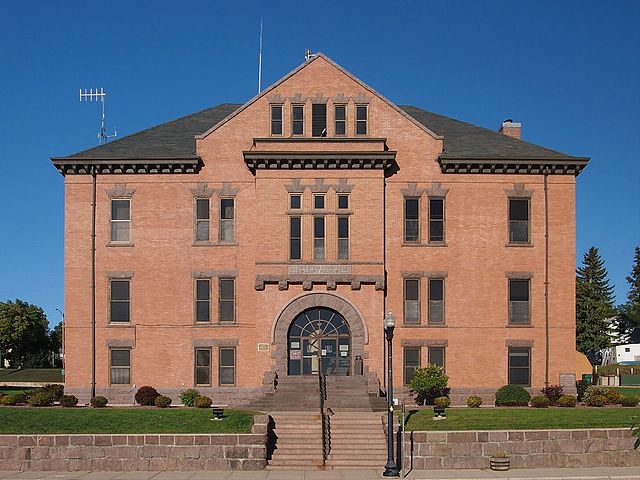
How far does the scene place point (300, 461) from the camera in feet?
99.4

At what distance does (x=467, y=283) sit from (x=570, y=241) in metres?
5.34

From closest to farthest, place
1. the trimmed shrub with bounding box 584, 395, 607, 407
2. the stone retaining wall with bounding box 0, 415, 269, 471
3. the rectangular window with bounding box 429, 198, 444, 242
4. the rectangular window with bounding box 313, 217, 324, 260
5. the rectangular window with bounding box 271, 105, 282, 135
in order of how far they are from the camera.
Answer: the stone retaining wall with bounding box 0, 415, 269, 471 < the trimmed shrub with bounding box 584, 395, 607, 407 < the rectangular window with bounding box 313, 217, 324, 260 < the rectangular window with bounding box 429, 198, 444, 242 < the rectangular window with bounding box 271, 105, 282, 135

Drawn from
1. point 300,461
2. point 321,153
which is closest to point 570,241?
point 321,153

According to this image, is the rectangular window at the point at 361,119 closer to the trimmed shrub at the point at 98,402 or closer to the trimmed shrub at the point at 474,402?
the trimmed shrub at the point at 474,402

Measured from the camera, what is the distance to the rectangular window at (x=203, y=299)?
41469 mm

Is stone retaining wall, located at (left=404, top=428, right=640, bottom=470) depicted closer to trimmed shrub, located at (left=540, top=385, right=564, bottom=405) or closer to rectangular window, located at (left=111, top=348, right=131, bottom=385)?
trimmed shrub, located at (left=540, top=385, right=564, bottom=405)

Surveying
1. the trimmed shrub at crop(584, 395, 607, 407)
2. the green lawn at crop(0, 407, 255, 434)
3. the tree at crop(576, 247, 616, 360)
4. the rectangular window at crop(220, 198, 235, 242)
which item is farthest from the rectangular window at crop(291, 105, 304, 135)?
the tree at crop(576, 247, 616, 360)

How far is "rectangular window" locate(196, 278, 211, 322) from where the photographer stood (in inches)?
1633

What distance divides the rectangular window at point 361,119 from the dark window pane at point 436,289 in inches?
305

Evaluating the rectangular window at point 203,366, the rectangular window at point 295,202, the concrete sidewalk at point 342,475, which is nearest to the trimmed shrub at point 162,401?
→ the rectangular window at point 203,366

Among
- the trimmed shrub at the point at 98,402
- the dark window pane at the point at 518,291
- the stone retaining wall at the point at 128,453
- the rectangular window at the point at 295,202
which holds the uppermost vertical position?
the rectangular window at the point at 295,202

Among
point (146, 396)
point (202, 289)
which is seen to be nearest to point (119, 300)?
point (202, 289)

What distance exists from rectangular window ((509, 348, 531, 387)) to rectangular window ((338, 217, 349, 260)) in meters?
9.00

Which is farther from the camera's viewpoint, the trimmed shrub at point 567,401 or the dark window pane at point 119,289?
the dark window pane at point 119,289
